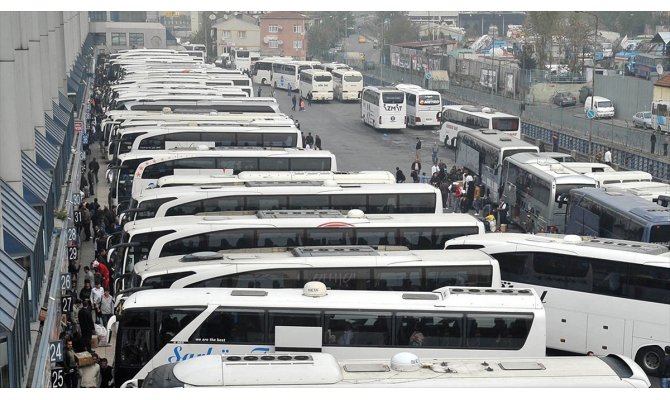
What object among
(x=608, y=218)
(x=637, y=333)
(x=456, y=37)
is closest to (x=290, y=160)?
(x=608, y=218)

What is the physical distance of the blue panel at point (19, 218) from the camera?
18.7m

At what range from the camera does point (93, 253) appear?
25062 millimetres

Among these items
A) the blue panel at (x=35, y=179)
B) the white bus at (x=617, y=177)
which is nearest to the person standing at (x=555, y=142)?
the white bus at (x=617, y=177)

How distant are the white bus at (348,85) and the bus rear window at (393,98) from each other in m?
14.4

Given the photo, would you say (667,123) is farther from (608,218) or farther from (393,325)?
(393,325)

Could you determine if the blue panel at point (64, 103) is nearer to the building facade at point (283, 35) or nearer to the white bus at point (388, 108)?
the white bus at point (388, 108)

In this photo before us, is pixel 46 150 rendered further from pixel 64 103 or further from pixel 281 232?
pixel 64 103

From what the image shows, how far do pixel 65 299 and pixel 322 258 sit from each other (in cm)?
430

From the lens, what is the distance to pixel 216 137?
3303cm

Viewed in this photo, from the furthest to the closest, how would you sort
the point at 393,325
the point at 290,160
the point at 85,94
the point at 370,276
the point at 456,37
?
the point at 456,37
the point at 85,94
the point at 290,160
the point at 370,276
the point at 393,325

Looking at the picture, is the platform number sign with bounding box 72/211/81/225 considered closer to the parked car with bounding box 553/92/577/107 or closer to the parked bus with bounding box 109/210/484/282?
the parked bus with bounding box 109/210/484/282

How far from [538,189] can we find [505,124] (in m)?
15.0

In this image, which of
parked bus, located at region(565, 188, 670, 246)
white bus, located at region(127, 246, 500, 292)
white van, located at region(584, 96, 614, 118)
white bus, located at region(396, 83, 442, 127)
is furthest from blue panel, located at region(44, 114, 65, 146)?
white van, located at region(584, 96, 614, 118)

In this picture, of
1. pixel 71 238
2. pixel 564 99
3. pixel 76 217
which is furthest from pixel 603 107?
pixel 71 238
